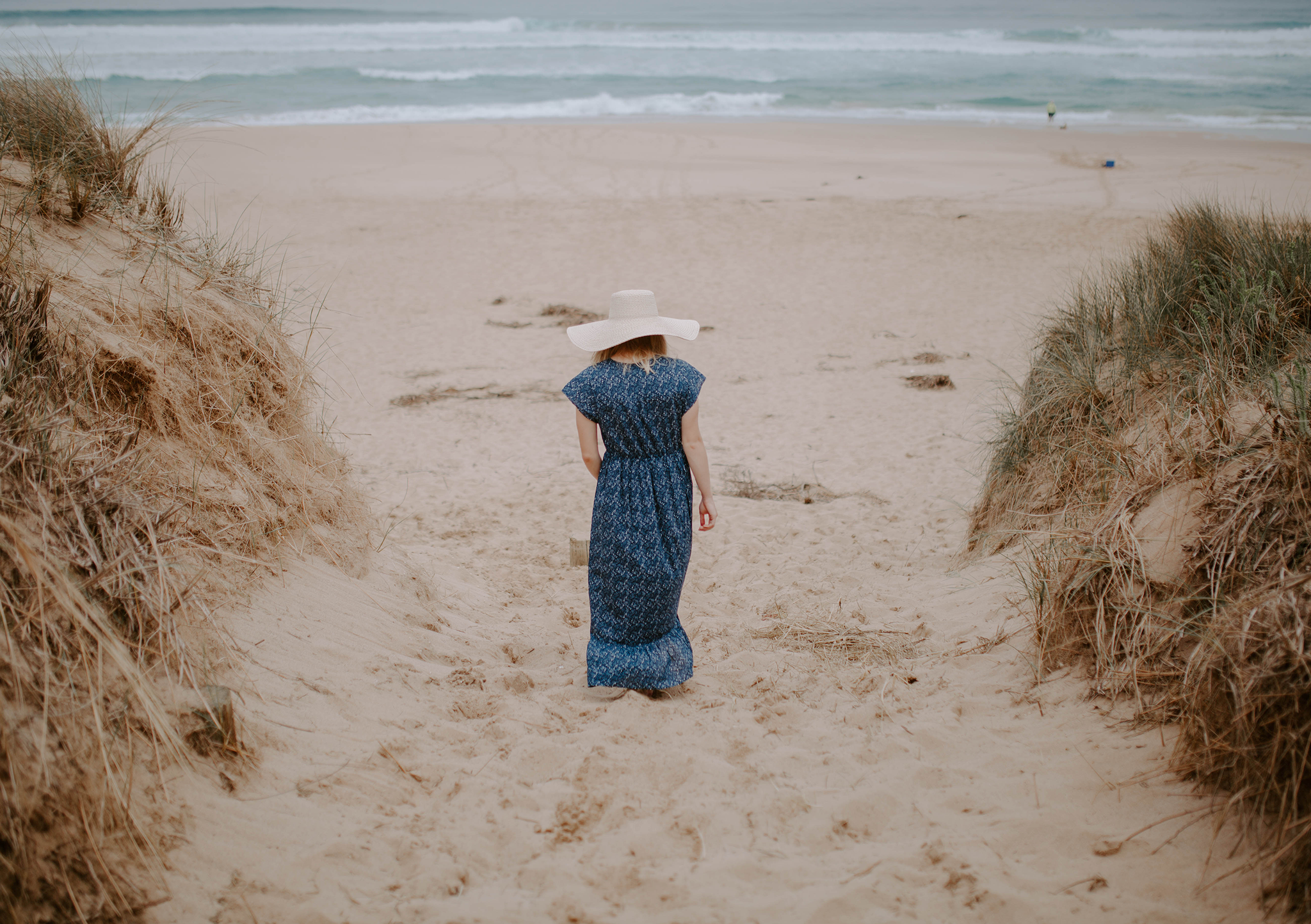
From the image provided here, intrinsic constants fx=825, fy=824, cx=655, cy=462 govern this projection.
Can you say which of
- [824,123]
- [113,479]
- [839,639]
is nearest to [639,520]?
[839,639]

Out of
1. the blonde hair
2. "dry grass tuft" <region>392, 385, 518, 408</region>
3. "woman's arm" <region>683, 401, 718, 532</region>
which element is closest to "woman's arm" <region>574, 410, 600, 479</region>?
the blonde hair

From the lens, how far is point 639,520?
11.1 ft

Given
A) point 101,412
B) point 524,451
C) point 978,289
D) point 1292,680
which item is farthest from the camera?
point 978,289

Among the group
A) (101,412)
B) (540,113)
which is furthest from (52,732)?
(540,113)

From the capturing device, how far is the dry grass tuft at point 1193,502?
2133 millimetres

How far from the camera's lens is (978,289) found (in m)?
11.3

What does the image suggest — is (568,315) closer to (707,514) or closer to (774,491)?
(774,491)

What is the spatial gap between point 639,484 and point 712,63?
4210 cm

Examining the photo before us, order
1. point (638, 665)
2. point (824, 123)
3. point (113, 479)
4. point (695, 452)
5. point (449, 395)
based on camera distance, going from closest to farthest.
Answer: point (113, 479) → point (695, 452) → point (638, 665) → point (449, 395) → point (824, 123)

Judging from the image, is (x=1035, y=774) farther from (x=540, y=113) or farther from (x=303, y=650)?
(x=540, y=113)

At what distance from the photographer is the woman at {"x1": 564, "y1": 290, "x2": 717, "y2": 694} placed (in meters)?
3.24

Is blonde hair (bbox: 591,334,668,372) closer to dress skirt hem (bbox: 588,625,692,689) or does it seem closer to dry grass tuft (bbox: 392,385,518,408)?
dress skirt hem (bbox: 588,625,692,689)

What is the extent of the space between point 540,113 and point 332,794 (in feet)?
95.2

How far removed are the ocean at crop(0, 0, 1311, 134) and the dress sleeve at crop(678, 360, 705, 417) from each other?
14939 millimetres
